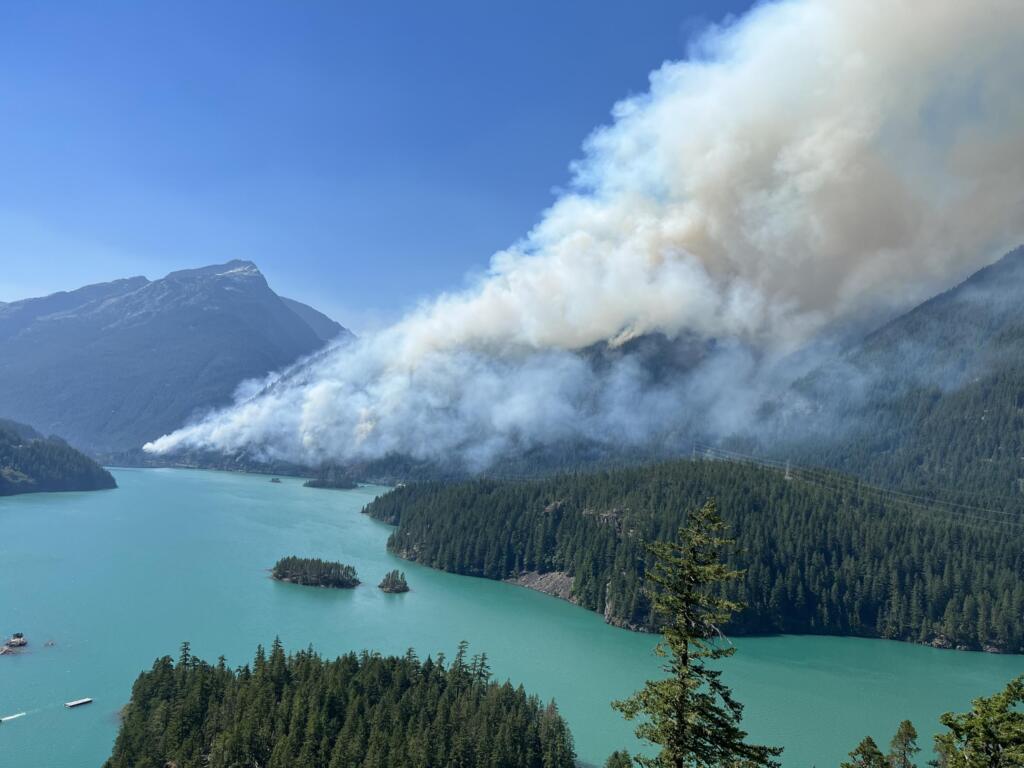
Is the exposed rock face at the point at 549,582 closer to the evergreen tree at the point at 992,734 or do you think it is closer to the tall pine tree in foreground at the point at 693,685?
the evergreen tree at the point at 992,734

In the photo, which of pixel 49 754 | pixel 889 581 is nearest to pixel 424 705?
pixel 49 754

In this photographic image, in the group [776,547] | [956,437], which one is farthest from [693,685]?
[956,437]

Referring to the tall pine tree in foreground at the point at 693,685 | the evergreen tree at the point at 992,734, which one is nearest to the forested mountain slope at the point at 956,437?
the evergreen tree at the point at 992,734

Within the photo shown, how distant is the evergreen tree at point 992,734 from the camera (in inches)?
576

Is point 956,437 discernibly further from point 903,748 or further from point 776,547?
point 903,748

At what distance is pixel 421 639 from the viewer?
245ft

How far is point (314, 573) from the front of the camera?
98.8 meters

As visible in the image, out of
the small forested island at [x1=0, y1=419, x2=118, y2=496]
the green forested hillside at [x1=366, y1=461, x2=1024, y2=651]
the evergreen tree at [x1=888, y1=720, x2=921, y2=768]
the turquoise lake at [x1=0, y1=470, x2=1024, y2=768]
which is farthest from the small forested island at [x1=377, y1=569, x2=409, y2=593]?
the small forested island at [x1=0, y1=419, x2=118, y2=496]

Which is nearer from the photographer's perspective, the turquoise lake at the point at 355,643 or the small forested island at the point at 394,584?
the turquoise lake at the point at 355,643

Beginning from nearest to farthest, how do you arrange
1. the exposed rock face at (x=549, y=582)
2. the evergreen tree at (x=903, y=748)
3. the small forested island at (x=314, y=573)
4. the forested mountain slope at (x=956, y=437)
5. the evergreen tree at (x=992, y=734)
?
the evergreen tree at (x=992, y=734)
the evergreen tree at (x=903, y=748)
the small forested island at (x=314, y=573)
the exposed rock face at (x=549, y=582)
the forested mountain slope at (x=956, y=437)

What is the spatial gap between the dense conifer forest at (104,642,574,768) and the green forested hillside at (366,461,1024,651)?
4430 cm

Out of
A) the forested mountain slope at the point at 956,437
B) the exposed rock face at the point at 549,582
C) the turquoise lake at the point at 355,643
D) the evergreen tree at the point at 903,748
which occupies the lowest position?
the turquoise lake at the point at 355,643

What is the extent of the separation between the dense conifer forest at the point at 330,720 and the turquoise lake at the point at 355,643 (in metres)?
5.35

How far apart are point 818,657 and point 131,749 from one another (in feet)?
238
